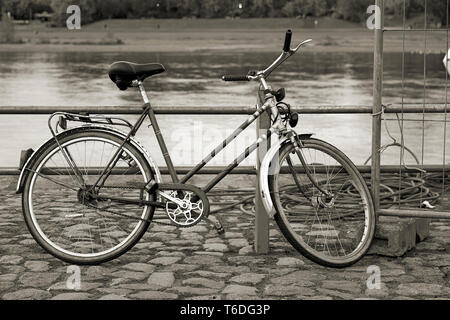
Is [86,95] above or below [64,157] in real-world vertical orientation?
below

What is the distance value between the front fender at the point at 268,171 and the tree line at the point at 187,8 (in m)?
103

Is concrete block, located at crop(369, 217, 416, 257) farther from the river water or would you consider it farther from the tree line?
the tree line

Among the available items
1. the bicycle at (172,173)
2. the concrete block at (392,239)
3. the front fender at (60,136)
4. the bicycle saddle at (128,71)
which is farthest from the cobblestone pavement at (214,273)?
the bicycle saddle at (128,71)

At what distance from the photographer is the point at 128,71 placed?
18.0 ft

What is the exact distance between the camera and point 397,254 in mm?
5809

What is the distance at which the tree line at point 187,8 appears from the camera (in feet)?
380

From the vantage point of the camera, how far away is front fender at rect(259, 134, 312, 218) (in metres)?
5.38

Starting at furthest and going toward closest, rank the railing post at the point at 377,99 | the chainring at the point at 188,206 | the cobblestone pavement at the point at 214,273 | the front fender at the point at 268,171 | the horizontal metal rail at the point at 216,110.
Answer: the horizontal metal rail at the point at 216,110 → the railing post at the point at 377,99 → the chainring at the point at 188,206 → the front fender at the point at 268,171 → the cobblestone pavement at the point at 214,273

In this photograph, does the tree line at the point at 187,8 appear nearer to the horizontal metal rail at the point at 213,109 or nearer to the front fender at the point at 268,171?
→ the horizontal metal rail at the point at 213,109

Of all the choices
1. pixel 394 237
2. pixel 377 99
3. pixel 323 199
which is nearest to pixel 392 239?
pixel 394 237

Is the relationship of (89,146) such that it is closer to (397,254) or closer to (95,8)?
(397,254)
